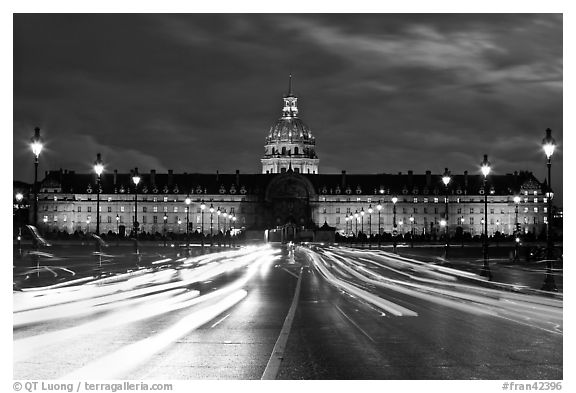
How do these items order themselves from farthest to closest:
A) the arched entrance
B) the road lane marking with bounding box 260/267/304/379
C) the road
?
the arched entrance < the road < the road lane marking with bounding box 260/267/304/379

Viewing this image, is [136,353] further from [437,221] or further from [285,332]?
[437,221]

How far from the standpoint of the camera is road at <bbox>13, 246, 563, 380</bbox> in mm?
11430

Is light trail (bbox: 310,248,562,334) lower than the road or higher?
lower

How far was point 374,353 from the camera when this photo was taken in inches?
506

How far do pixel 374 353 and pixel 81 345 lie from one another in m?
4.50

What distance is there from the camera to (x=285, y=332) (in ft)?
50.1

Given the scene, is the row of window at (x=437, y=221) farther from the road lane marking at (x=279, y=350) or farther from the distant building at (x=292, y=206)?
the road lane marking at (x=279, y=350)

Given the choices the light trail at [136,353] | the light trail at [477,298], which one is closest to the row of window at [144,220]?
the light trail at [477,298]

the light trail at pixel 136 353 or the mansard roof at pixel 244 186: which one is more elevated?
the mansard roof at pixel 244 186

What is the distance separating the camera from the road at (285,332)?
11430 mm

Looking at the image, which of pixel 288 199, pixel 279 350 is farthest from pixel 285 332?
pixel 288 199

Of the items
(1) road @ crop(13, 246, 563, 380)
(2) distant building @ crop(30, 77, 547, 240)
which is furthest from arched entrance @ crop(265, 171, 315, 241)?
(1) road @ crop(13, 246, 563, 380)

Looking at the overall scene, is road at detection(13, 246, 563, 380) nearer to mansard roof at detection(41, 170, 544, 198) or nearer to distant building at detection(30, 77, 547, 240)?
distant building at detection(30, 77, 547, 240)
